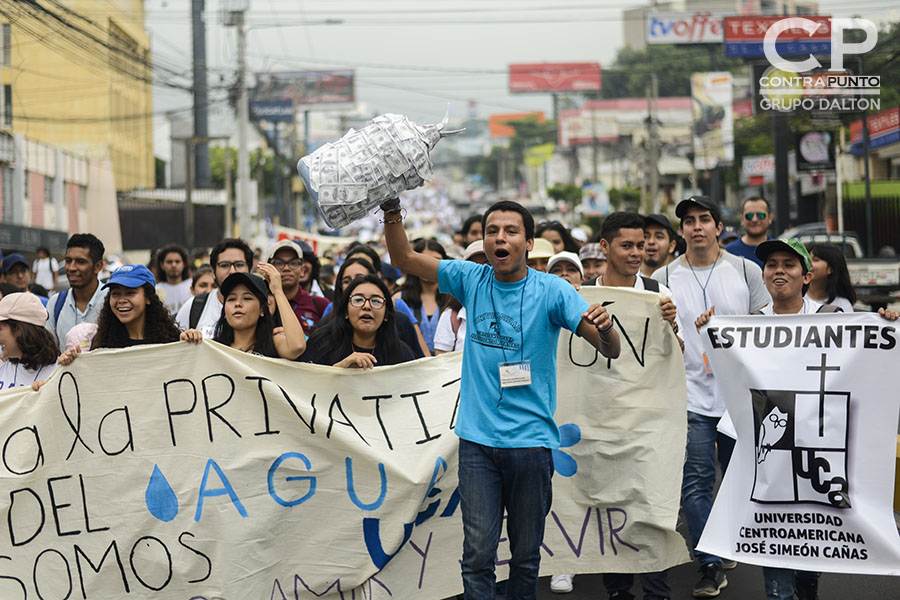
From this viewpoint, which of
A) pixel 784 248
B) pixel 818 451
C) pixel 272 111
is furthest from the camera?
pixel 272 111

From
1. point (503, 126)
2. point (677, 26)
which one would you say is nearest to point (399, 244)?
point (677, 26)

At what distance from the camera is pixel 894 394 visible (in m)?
4.69

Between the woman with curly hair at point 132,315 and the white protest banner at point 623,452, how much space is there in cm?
205

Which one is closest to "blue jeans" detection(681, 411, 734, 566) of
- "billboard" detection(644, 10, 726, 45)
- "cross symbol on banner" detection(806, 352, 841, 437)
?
"cross symbol on banner" detection(806, 352, 841, 437)

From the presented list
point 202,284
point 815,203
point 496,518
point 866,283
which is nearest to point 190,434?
point 496,518

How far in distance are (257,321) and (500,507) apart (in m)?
1.78

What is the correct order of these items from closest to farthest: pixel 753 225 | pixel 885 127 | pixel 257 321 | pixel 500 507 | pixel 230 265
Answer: pixel 500 507
pixel 257 321
pixel 230 265
pixel 753 225
pixel 885 127

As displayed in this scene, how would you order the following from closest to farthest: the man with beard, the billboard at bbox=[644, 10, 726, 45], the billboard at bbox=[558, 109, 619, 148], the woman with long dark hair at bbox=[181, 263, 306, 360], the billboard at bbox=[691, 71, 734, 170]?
the woman with long dark hair at bbox=[181, 263, 306, 360] → the man with beard → the billboard at bbox=[691, 71, 734, 170] → the billboard at bbox=[644, 10, 726, 45] → the billboard at bbox=[558, 109, 619, 148]

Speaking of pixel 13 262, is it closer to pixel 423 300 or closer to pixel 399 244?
pixel 423 300

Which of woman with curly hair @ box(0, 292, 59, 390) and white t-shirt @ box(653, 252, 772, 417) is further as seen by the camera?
white t-shirt @ box(653, 252, 772, 417)

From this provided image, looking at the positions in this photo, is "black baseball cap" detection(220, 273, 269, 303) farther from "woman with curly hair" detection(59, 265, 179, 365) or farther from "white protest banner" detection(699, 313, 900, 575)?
"white protest banner" detection(699, 313, 900, 575)

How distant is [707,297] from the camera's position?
571cm

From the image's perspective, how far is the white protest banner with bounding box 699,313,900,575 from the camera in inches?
184

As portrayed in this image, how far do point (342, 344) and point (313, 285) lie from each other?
315cm
